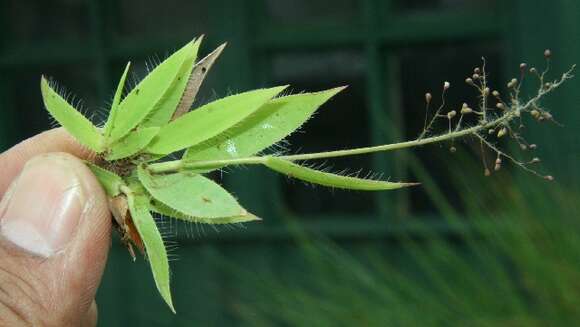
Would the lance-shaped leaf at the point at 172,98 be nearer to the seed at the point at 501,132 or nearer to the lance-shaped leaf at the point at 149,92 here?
the lance-shaped leaf at the point at 149,92

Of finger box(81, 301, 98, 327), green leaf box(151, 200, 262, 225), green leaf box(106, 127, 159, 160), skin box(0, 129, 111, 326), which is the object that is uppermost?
green leaf box(106, 127, 159, 160)

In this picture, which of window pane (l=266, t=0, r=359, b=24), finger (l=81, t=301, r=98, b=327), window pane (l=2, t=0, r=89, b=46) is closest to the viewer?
finger (l=81, t=301, r=98, b=327)

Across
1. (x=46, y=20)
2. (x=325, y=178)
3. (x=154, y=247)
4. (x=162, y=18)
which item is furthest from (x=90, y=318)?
(x=46, y=20)

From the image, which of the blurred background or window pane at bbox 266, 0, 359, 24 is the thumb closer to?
the blurred background

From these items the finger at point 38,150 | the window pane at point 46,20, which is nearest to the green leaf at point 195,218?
the finger at point 38,150

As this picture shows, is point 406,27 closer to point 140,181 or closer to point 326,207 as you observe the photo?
point 326,207

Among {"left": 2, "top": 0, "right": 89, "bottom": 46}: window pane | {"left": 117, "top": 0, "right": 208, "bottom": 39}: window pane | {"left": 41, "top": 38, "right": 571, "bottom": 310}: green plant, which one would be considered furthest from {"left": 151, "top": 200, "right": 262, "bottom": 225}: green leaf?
{"left": 2, "top": 0, "right": 89, "bottom": 46}: window pane

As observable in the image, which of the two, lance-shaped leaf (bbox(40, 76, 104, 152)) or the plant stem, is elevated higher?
lance-shaped leaf (bbox(40, 76, 104, 152))
